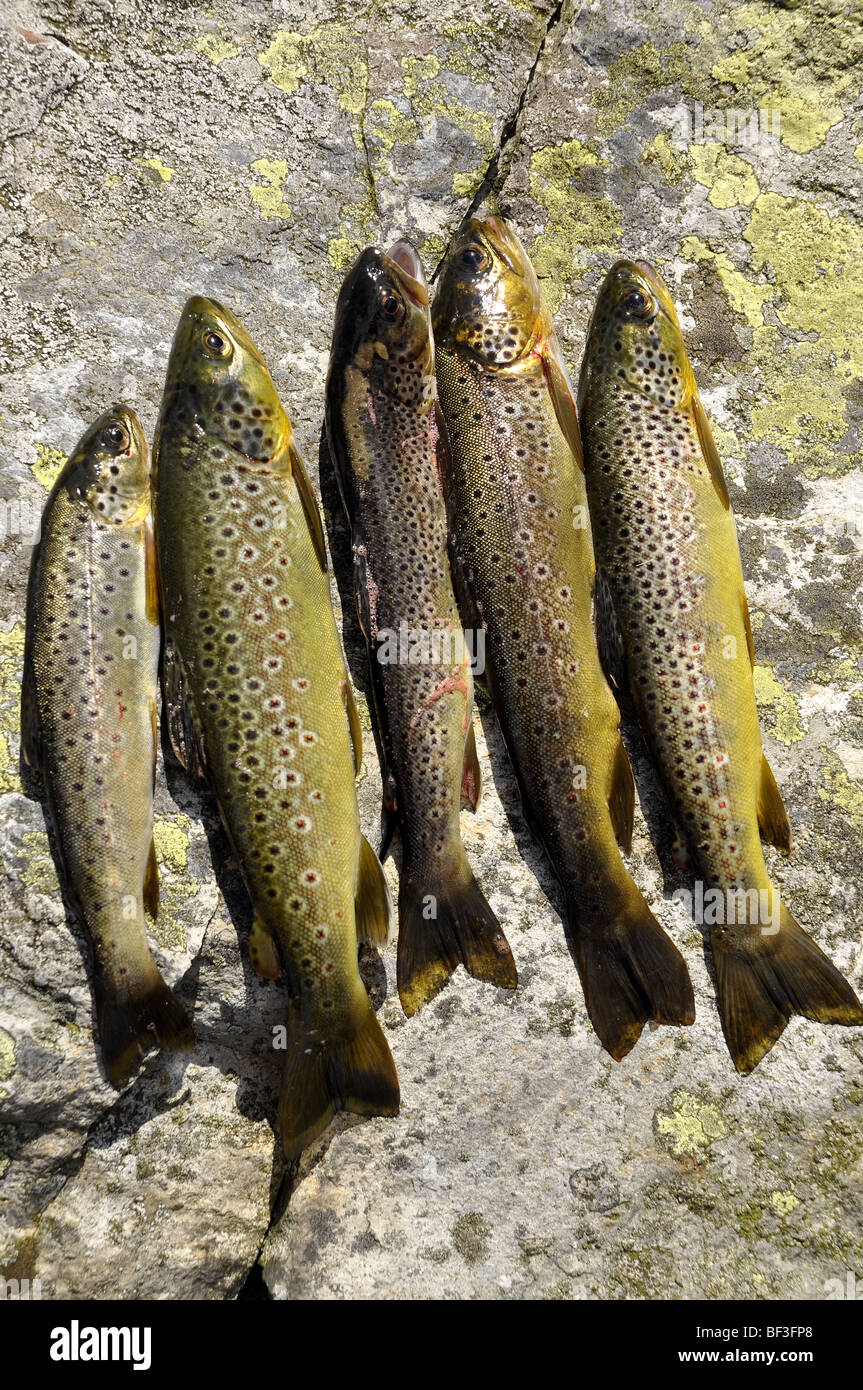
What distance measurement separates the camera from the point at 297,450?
300 centimetres

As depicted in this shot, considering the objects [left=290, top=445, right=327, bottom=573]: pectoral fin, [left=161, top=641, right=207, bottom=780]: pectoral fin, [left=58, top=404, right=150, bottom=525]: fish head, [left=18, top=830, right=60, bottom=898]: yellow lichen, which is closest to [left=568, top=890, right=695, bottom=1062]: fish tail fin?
[left=161, top=641, right=207, bottom=780]: pectoral fin

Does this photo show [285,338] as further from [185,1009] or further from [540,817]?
[185,1009]

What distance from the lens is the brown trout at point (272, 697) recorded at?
2.50m

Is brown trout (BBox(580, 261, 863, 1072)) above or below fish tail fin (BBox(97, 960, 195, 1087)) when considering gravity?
above

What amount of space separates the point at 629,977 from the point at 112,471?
2.33 metres

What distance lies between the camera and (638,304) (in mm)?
3029

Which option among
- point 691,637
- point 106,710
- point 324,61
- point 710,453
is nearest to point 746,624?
point 691,637

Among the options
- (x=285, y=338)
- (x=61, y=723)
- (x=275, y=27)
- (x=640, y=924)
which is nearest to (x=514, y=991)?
(x=640, y=924)

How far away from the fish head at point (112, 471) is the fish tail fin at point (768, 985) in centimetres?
238

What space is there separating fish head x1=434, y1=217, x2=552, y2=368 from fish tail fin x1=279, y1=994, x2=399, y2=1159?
227 centimetres

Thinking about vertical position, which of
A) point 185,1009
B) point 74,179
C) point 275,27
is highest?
point 275,27

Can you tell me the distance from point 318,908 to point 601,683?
3.89ft

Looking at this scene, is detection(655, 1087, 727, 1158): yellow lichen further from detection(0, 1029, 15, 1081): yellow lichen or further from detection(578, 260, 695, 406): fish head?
detection(578, 260, 695, 406): fish head

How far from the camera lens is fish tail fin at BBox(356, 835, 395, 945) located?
2.67 m
